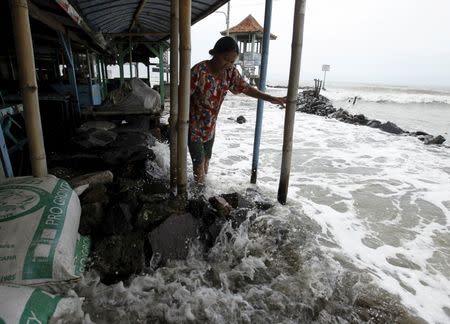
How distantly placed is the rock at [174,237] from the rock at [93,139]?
2366mm

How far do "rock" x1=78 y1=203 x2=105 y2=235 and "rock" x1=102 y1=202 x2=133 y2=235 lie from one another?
7cm

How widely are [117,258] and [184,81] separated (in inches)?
61.1

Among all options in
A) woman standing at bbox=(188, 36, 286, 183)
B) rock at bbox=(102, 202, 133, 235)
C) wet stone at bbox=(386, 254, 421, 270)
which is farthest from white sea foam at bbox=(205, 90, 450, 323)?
rock at bbox=(102, 202, 133, 235)

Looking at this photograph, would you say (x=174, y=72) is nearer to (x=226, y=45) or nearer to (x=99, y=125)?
(x=226, y=45)

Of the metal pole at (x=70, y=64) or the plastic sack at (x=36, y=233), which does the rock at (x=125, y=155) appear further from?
the metal pole at (x=70, y=64)

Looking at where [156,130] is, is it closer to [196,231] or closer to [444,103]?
[196,231]

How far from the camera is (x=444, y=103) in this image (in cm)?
2420

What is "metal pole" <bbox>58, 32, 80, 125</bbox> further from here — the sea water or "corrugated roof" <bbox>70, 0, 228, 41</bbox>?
the sea water

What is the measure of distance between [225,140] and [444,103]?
998 inches

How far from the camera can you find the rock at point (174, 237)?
2.31m

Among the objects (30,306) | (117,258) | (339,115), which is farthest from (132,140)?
(339,115)

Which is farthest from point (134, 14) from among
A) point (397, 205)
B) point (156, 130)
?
point (397, 205)

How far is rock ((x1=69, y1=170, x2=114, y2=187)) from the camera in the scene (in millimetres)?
2787

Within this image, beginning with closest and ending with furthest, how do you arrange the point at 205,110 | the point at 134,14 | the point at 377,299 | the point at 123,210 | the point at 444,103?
1. the point at 377,299
2. the point at 123,210
3. the point at 205,110
4. the point at 134,14
5. the point at 444,103
